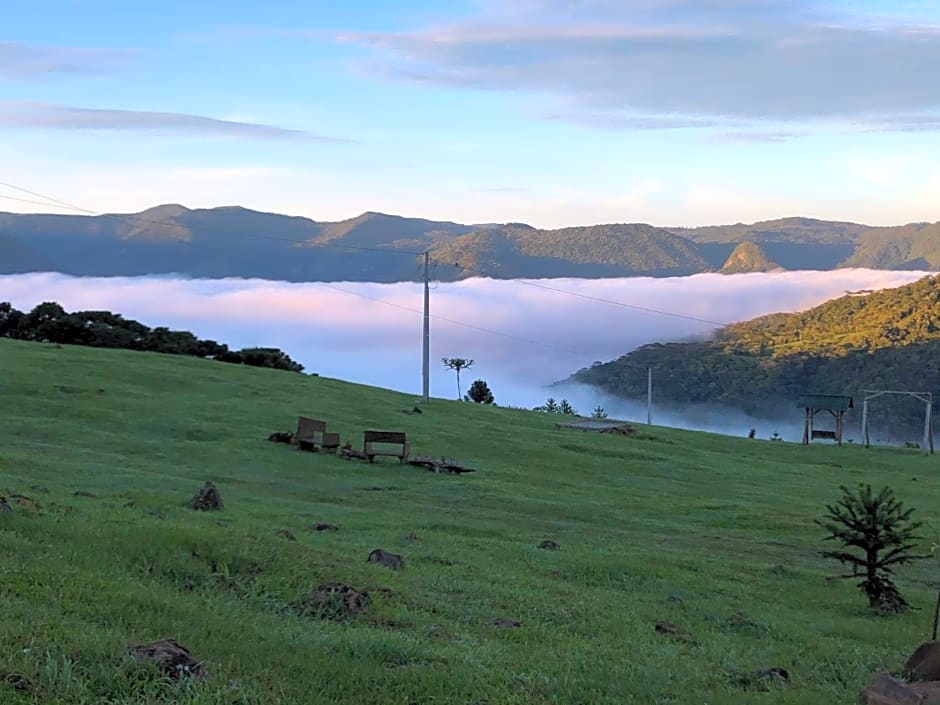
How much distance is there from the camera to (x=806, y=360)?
113500 millimetres

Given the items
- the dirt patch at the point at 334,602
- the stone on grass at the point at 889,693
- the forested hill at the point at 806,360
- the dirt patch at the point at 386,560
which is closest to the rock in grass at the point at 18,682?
the dirt patch at the point at 334,602

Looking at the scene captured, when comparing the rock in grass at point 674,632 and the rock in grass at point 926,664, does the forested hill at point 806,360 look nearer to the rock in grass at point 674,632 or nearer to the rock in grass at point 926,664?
the rock in grass at point 674,632

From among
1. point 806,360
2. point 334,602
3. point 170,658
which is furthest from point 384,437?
point 806,360

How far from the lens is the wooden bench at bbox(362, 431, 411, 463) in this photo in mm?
32094

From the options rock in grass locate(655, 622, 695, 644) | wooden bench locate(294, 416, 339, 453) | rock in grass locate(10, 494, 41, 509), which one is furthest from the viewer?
wooden bench locate(294, 416, 339, 453)

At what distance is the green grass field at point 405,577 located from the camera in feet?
25.6

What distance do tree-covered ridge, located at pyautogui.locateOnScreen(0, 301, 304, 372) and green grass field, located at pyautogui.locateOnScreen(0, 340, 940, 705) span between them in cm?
3658

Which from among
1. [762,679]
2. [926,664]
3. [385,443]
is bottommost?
[385,443]

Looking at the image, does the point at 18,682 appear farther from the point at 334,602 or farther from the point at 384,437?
the point at 384,437

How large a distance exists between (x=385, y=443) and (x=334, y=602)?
896 inches

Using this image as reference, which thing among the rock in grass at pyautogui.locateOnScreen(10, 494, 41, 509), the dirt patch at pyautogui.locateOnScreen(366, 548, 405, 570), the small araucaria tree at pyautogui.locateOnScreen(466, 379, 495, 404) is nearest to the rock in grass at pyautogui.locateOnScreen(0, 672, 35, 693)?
the dirt patch at pyautogui.locateOnScreen(366, 548, 405, 570)

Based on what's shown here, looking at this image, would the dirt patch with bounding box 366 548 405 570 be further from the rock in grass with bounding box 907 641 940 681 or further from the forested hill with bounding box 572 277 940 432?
the forested hill with bounding box 572 277 940 432

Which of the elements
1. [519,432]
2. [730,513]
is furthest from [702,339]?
[730,513]

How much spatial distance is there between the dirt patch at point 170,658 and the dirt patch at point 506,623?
4.21 m
